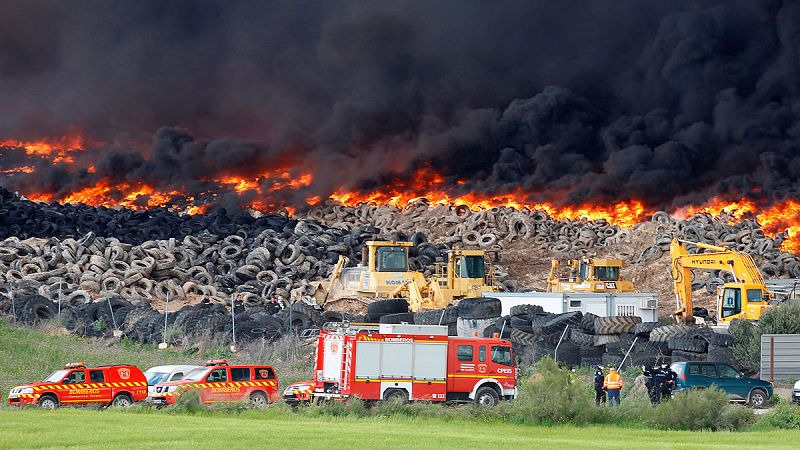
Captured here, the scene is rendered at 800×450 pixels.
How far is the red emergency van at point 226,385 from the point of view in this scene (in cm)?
2286

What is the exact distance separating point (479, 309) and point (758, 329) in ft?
34.2

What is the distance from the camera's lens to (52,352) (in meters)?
32.1

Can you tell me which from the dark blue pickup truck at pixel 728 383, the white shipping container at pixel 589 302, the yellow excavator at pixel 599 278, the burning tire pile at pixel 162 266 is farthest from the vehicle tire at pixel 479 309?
the dark blue pickup truck at pixel 728 383

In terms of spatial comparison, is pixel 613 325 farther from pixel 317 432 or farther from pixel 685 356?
pixel 317 432

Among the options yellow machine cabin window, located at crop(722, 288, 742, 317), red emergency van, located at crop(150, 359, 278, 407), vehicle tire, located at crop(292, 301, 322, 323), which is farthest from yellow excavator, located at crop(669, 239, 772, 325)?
red emergency van, located at crop(150, 359, 278, 407)

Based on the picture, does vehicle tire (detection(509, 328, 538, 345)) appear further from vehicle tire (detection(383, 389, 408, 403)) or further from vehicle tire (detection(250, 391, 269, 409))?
vehicle tire (detection(250, 391, 269, 409))

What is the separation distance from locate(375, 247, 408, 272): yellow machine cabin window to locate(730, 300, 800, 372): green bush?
1698 cm

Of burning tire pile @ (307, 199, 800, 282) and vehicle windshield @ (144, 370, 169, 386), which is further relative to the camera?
burning tire pile @ (307, 199, 800, 282)

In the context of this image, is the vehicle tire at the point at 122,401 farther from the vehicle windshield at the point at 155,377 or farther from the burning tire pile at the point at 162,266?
the burning tire pile at the point at 162,266

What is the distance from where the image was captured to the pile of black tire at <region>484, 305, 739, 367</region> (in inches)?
1171

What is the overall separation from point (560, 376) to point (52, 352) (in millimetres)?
18858

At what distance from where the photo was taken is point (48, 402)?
22266mm

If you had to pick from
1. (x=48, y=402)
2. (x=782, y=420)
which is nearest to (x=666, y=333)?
(x=782, y=420)

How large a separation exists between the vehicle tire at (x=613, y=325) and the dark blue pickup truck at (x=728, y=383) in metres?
7.22
